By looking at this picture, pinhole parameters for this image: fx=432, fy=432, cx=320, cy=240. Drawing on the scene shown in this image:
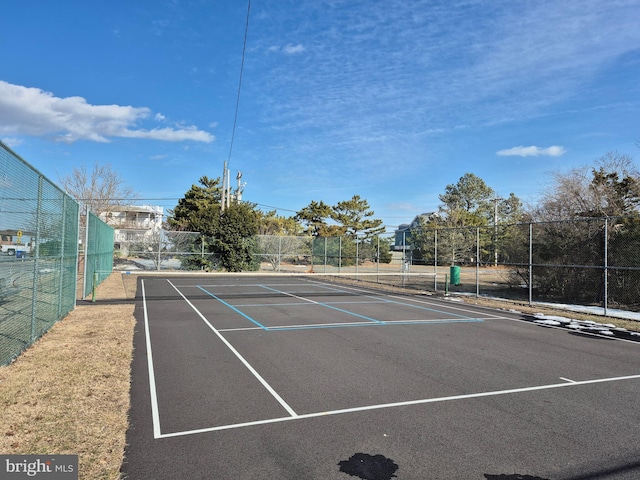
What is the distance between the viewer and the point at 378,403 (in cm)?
536

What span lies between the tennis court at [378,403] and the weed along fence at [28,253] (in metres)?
1.85

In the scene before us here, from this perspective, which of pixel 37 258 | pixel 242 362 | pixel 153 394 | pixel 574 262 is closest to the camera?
pixel 153 394

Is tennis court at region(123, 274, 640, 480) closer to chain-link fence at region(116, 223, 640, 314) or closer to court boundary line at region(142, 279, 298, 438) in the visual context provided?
court boundary line at region(142, 279, 298, 438)

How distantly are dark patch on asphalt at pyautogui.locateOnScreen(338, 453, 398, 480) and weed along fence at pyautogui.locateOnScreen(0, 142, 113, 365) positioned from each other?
189 inches

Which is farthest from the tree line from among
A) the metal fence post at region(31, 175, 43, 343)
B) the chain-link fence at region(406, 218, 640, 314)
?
the metal fence post at region(31, 175, 43, 343)

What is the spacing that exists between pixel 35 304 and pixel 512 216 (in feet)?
200

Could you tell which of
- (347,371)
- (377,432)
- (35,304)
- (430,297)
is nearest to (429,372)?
(347,371)

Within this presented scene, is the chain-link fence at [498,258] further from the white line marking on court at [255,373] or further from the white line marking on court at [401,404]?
the white line marking on court at [255,373]

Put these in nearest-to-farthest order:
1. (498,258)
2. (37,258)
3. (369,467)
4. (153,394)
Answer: (369,467) → (153,394) → (37,258) → (498,258)

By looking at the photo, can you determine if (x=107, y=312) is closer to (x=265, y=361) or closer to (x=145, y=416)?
(x=265, y=361)

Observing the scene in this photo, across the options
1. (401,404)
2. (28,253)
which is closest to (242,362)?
(401,404)

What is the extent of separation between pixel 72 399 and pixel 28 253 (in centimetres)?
270

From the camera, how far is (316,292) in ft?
65.5

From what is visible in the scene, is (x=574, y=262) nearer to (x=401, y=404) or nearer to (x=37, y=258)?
(x=401, y=404)
